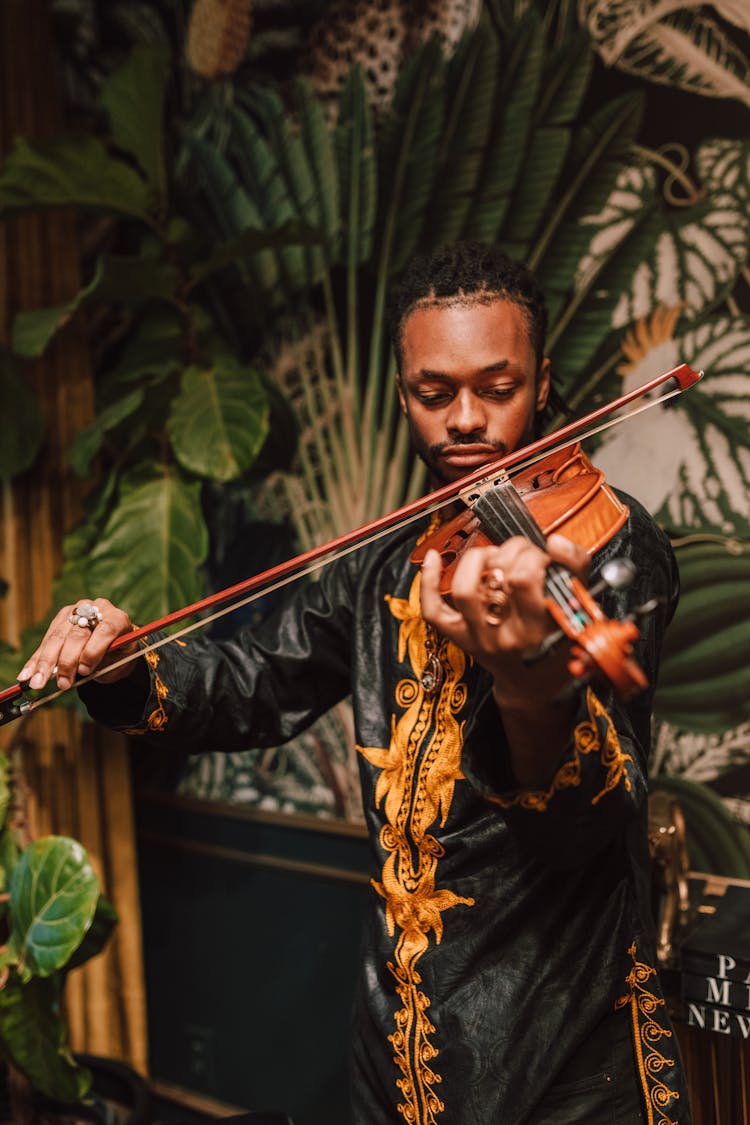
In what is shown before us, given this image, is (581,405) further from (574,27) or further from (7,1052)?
(7,1052)

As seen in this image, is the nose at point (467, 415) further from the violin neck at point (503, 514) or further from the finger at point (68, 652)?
the finger at point (68, 652)

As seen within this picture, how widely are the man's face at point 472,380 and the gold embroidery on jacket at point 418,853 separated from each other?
248 millimetres

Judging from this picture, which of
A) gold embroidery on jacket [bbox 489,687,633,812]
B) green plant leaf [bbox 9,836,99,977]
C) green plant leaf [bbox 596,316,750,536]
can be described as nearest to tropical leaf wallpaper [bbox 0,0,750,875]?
green plant leaf [bbox 596,316,750,536]

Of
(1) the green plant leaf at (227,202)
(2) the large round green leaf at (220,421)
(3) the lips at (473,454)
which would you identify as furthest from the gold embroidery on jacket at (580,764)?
(1) the green plant leaf at (227,202)

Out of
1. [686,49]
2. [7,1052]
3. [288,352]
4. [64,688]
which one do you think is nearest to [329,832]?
[7,1052]

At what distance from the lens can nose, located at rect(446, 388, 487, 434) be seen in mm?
1254

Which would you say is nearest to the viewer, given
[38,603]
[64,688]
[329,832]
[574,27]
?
[64,688]

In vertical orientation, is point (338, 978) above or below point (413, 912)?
below

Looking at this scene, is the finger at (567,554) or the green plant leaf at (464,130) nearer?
the finger at (567,554)

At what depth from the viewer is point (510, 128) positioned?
207 centimetres

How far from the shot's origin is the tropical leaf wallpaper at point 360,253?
186 centimetres

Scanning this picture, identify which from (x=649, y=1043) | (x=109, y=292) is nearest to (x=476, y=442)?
(x=649, y=1043)

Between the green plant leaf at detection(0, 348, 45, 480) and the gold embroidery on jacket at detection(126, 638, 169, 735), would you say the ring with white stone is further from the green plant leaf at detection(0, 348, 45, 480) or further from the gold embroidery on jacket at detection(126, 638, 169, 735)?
the green plant leaf at detection(0, 348, 45, 480)

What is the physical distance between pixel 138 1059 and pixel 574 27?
2657 mm
